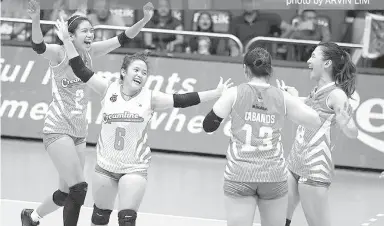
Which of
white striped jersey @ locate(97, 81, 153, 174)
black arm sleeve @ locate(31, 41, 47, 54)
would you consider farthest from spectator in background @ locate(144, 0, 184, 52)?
white striped jersey @ locate(97, 81, 153, 174)

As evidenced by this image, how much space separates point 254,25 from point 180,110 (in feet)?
6.00

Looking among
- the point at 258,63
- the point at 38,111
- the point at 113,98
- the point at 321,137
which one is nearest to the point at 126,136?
the point at 113,98

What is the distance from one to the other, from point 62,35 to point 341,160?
270 inches

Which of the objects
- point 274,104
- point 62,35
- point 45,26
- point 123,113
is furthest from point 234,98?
point 45,26

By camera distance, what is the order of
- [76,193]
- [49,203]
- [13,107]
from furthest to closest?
1. [13,107]
2. [49,203]
3. [76,193]

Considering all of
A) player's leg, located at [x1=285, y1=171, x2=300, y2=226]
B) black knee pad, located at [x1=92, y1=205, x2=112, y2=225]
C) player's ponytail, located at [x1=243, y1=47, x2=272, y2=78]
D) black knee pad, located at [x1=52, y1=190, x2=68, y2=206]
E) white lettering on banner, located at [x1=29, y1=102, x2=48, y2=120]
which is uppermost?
player's ponytail, located at [x1=243, y1=47, x2=272, y2=78]

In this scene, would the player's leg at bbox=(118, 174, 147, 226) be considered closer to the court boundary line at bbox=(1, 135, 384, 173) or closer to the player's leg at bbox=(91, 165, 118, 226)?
the player's leg at bbox=(91, 165, 118, 226)

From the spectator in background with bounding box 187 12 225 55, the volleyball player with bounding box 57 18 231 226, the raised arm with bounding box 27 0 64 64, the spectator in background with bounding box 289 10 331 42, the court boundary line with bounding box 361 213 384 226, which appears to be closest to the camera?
the volleyball player with bounding box 57 18 231 226

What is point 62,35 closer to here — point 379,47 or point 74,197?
point 74,197

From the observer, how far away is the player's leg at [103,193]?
7.65 meters

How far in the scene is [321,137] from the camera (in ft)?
25.7

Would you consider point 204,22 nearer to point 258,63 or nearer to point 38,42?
point 38,42

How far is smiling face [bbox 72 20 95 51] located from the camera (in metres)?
8.66

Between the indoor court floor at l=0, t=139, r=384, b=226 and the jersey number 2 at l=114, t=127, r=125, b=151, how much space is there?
7.47ft
